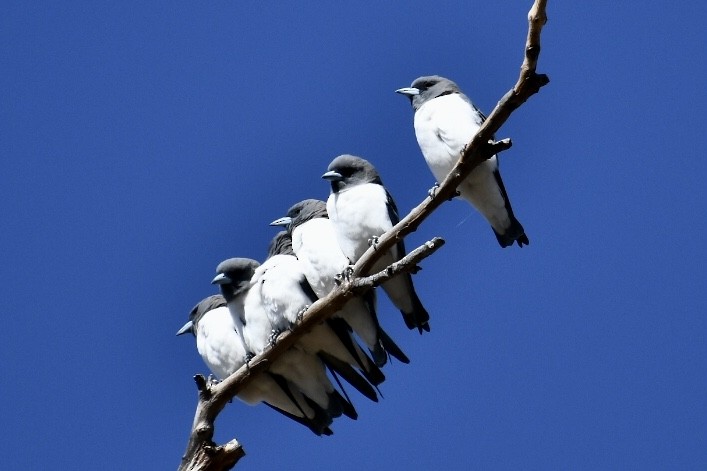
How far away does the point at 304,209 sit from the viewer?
952 cm

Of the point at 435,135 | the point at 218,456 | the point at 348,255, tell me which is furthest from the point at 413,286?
the point at 218,456

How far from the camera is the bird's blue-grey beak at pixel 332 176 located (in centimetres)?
894

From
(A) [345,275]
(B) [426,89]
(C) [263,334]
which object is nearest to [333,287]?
(C) [263,334]

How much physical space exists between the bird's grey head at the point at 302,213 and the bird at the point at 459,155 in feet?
3.63

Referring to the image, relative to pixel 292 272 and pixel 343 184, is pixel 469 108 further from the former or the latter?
pixel 292 272

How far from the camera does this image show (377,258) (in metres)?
7.88

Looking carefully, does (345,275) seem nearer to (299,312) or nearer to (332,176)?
(299,312)

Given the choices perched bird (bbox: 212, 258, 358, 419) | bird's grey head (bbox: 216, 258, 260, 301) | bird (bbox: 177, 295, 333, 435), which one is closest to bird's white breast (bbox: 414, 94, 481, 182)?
perched bird (bbox: 212, 258, 358, 419)

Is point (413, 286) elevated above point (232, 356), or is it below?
below

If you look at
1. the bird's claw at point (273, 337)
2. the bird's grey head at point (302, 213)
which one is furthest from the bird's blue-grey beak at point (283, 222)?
the bird's claw at point (273, 337)

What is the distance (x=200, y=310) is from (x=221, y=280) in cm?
64

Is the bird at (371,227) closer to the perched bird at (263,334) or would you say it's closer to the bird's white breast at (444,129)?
the bird's white breast at (444,129)

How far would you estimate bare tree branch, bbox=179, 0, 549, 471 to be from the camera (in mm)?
6938

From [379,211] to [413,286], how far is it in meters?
0.62
